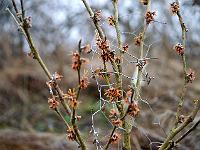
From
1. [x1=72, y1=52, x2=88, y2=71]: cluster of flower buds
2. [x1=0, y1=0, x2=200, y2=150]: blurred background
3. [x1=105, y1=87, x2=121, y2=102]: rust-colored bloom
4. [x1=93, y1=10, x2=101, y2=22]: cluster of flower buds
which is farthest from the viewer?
[x1=0, y1=0, x2=200, y2=150]: blurred background

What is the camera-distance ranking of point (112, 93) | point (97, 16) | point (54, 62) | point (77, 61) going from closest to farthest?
point (77, 61) < point (112, 93) < point (97, 16) < point (54, 62)

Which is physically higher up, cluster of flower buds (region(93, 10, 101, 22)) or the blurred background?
the blurred background

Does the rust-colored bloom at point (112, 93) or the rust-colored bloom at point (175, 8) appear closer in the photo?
the rust-colored bloom at point (112, 93)

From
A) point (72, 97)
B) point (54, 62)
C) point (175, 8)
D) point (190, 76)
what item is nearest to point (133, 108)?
point (72, 97)

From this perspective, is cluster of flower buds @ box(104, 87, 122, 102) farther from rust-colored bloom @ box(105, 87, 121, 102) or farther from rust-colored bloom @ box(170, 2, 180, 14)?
rust-colored bloom @ box(170, 2, 180, 14)

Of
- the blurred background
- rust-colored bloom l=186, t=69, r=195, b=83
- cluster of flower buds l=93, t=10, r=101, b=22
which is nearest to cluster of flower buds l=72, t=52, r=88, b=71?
cluster of flower buds l=93, t=10, r=101, b=22

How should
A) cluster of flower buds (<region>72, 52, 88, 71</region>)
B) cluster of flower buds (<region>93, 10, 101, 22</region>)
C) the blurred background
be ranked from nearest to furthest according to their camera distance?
cluster of flower buds (<region>72, 52, 88, 71</region>), cluster of flower buds (<region>93, 10, 101, 22</region>), the blurred background

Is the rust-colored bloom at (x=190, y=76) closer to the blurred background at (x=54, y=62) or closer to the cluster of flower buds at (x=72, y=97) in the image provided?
the cluster of flower buds at (x=72, y=97)

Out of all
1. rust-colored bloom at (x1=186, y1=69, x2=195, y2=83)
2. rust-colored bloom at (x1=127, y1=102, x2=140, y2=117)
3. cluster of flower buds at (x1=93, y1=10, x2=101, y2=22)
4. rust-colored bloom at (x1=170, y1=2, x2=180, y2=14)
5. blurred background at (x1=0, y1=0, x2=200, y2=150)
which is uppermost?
blurred background at (x1=0, y1=0, x2=200, y2=150)

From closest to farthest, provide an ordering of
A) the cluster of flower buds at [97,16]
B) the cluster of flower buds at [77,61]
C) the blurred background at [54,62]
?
the cluster of flower buds at [77,61], the cluster of flower buds at [97,16], the blurred background at [54,62]

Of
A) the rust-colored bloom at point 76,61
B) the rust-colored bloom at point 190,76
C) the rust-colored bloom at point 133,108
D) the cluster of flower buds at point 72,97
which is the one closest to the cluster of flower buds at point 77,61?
the rust-colored bloom at point 76,61

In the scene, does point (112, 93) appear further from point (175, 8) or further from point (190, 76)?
point (175, 8)
